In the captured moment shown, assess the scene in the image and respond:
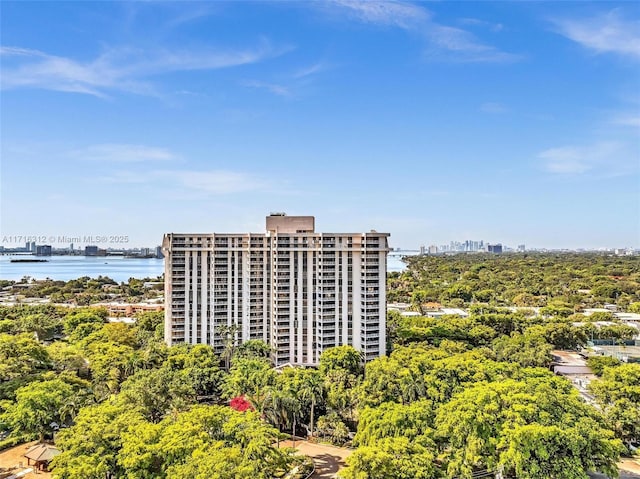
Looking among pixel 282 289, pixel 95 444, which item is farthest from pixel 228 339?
pixel 95 444

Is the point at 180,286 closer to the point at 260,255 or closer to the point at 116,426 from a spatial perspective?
the point at 260,255

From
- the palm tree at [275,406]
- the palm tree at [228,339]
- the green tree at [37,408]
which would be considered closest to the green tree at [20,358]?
the green tree at [37,408]

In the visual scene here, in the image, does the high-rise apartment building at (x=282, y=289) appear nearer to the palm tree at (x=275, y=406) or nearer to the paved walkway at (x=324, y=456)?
the palm tree at (x=275, y=406)

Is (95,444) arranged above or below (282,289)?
below

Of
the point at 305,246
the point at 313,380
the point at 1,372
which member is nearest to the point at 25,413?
the point at 1,372

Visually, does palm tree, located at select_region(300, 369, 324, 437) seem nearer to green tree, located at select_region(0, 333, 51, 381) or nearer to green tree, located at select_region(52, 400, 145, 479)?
green tree, located at select_region(52, 400, 145, 479)

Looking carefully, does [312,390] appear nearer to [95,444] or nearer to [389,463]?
[389,463]
